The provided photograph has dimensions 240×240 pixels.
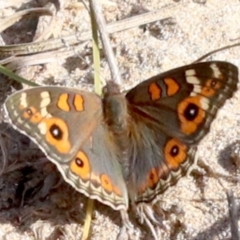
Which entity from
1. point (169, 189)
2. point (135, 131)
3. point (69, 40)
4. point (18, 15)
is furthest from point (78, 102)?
point (18, 15)

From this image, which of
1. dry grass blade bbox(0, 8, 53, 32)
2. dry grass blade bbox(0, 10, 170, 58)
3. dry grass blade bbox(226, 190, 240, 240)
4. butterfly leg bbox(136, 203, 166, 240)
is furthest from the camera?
dry grass blade bbox(0, 8, 53, 32)

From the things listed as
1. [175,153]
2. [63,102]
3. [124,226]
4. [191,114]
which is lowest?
[124,226]

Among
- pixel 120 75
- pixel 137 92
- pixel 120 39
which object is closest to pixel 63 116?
pixel 137 92

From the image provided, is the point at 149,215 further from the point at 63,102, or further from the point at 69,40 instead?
the point at 69,40

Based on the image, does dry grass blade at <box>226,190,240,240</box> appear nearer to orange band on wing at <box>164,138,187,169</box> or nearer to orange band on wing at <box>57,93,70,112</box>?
orange band on wing at <box>164,138,187,169</box>

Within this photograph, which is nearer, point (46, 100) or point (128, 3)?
point (46, 100)

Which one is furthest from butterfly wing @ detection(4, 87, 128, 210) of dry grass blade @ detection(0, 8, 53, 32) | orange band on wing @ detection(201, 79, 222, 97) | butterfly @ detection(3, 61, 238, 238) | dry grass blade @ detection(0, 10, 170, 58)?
dry grass blade @ detection(0, 8, 53, 32)

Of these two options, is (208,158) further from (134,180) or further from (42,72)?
(42,72)
